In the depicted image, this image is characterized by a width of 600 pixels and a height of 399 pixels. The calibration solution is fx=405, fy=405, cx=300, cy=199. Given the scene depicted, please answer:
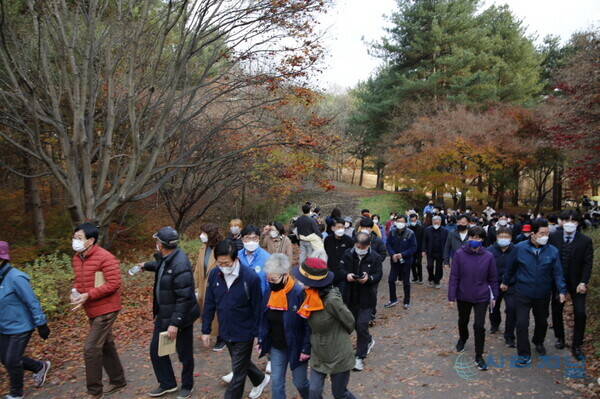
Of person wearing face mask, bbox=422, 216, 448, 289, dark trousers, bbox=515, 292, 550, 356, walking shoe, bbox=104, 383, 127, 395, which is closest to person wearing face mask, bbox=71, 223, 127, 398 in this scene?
walking shoe, bbox=104, 383, 127, 395

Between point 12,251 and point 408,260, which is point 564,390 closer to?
point 408,260

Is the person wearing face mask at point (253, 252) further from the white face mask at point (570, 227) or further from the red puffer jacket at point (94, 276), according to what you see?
the white face mask at point (570, 227)

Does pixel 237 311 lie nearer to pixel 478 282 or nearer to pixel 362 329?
pixel 362 329

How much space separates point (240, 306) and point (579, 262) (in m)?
4.71

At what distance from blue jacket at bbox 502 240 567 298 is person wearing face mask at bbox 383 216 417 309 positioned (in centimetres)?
307

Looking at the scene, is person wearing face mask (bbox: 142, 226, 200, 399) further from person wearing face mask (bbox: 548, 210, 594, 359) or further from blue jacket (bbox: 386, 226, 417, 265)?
blue jacket (bbox: 386, 226, 417, 265)

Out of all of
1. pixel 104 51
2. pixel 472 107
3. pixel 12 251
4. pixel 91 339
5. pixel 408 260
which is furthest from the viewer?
pixel 472 107

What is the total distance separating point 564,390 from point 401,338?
250 centimetres

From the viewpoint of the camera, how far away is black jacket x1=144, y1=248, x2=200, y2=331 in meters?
4.50

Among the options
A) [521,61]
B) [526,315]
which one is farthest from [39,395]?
[521,61]

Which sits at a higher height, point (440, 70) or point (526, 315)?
point (440, 70)

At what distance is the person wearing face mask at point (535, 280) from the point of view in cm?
527

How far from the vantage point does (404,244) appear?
871 centimetres

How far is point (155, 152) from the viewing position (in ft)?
28.7
